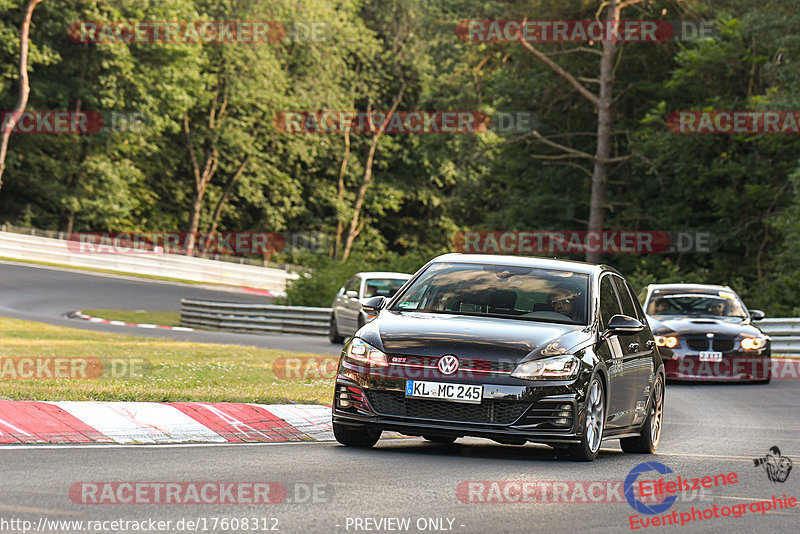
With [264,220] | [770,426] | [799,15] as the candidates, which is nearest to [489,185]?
[799,15]

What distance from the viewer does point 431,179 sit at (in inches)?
3002

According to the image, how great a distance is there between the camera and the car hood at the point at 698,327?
19875mm

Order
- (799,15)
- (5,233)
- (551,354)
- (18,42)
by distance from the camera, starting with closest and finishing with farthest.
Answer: (551,354), (799,15), (5,233), (18,42)

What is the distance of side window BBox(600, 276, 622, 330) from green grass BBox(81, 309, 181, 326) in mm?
26846

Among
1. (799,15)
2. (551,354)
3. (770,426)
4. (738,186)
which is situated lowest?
(770,426)

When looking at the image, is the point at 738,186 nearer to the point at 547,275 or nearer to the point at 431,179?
the point at 547,275

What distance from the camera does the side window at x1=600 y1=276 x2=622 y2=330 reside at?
35.2 ft

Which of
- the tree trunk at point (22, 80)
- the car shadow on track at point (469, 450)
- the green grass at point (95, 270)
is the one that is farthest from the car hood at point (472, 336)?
the tree trunk at point (22, 80)

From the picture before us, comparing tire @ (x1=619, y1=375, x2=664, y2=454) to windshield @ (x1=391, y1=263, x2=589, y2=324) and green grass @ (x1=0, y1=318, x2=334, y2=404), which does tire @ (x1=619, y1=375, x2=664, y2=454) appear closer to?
windshield @ (x1=391, y1=263, x2=589, y2=324)

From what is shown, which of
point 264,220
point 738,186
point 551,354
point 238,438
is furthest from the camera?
point 264,220

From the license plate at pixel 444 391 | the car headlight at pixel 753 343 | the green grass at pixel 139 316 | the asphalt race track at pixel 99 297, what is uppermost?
the license plate at pixel 444 391

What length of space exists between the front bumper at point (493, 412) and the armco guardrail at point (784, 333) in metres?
16.7

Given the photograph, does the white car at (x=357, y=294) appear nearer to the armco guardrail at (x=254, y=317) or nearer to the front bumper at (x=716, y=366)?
the armco guardrail at (x=254, y=317)

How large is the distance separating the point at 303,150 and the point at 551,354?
61.8 metres
